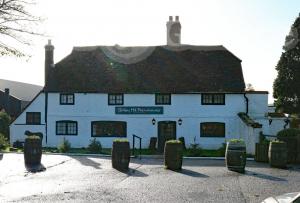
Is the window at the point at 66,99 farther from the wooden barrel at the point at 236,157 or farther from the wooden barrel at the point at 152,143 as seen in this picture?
the wooden barrel at the point at 236,157

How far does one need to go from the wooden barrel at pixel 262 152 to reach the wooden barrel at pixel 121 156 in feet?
23.1

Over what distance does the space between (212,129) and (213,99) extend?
7.04 ft

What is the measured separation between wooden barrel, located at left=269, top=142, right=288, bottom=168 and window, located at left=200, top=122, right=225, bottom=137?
11.4 m

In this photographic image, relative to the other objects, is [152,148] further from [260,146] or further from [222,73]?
[260,146]

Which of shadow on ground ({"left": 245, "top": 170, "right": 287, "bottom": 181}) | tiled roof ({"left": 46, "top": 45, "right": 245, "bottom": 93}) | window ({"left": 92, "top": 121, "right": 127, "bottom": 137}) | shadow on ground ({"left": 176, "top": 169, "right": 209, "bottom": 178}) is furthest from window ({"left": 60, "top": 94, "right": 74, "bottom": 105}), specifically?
shadow on ground ({"left": 245, "top": 170, "right": 287, "bottom": 181})

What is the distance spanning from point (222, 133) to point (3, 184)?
19015 millimetres

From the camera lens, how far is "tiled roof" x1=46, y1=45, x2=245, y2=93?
3186 centimetres

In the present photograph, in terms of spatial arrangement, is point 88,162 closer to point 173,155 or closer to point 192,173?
point 173,155

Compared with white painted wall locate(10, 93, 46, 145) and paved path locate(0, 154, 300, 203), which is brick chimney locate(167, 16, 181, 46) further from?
paved path locate(0, 154, 300, 203)

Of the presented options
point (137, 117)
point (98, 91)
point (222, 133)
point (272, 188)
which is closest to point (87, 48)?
point (98, 91)

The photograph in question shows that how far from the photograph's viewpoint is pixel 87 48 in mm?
35844

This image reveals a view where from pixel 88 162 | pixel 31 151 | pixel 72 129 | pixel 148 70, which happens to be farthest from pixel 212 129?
pixel 31 151

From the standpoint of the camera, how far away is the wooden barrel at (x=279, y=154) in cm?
1925

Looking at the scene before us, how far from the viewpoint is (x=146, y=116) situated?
103 ft
